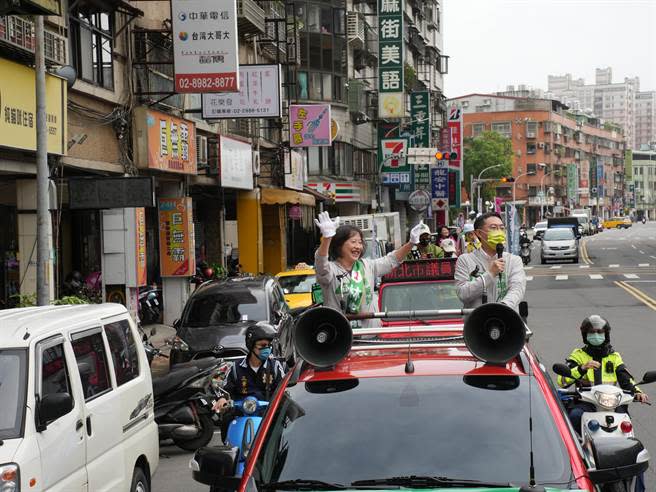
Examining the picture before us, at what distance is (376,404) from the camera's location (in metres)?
4.40

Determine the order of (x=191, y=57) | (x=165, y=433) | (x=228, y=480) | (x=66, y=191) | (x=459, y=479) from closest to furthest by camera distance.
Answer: (x=459, y=479) → (x=228, y=480) → (x=165, y=433) → (x=66, y=191) → (x=191, y=57)

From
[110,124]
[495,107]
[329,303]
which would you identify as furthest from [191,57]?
[495,107]

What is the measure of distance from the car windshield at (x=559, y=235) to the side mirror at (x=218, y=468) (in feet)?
158

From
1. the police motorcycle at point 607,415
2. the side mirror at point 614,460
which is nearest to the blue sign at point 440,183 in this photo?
the police motorcycle at point 607,415

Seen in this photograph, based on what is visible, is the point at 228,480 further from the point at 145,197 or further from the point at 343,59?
the point at 343,59

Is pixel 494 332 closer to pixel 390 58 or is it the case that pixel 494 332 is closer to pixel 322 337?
pixel 322 337

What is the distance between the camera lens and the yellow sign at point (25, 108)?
14.0 meters

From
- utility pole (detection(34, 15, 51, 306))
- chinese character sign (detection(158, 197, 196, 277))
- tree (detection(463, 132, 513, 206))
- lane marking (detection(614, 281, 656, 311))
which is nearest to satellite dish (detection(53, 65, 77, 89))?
utility pole (detection(34, 15, 51, 306))

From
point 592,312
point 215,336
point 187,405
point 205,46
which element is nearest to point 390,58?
point 592,312

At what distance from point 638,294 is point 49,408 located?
86.3ft

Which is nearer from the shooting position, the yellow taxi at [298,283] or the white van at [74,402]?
the white van at [74,402]

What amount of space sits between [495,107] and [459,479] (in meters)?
144

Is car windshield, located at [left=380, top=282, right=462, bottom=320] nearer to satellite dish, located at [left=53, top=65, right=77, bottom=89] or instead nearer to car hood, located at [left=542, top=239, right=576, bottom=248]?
satellite dish, located at [left=53, top=65, right=77, bottom=89]

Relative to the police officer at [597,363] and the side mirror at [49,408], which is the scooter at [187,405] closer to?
the police officer at [597,363]
